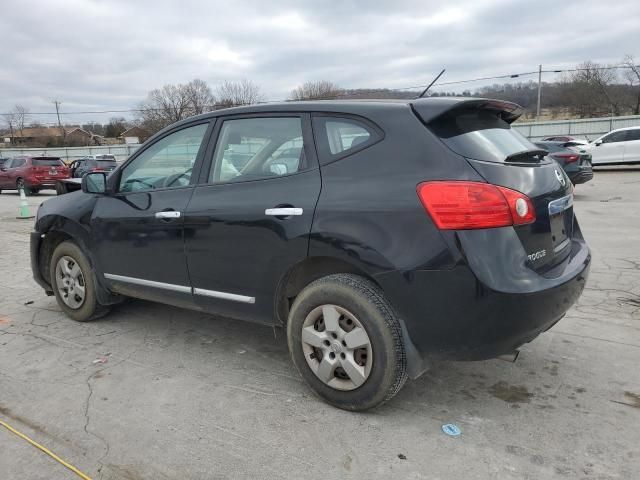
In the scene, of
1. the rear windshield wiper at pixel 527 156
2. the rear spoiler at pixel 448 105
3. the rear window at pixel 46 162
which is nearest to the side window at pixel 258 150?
the rear spoiler at pixel 448 105

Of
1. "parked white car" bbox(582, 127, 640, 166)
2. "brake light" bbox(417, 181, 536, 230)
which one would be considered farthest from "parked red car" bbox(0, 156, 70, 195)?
"parked white car" bbox(582, 127, 640, 166)

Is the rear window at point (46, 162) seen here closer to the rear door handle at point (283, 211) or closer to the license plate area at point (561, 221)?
the rear door handle at point (283, 211)

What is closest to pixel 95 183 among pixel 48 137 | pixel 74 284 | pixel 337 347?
pixel 74 284

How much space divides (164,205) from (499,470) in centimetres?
271

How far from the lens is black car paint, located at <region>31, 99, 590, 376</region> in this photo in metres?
2.47

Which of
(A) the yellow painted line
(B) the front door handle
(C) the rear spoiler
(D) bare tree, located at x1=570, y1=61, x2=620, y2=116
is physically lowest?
(A) the yellow painted line

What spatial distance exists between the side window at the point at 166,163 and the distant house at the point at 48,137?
265 feet

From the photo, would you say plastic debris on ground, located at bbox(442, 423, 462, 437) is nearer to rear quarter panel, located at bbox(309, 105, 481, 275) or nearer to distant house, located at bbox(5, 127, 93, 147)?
rear quarter panel, located at bbox(309, 105, 481, 275)

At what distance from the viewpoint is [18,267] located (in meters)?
6.99

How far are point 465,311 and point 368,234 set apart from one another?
630 mm

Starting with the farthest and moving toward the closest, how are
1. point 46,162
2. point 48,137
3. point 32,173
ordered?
point 48,137
point 46,162
point 32,173

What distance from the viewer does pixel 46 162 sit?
21047mm

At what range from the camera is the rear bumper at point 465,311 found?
8.02 feet

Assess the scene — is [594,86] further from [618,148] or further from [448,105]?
[448,105]
